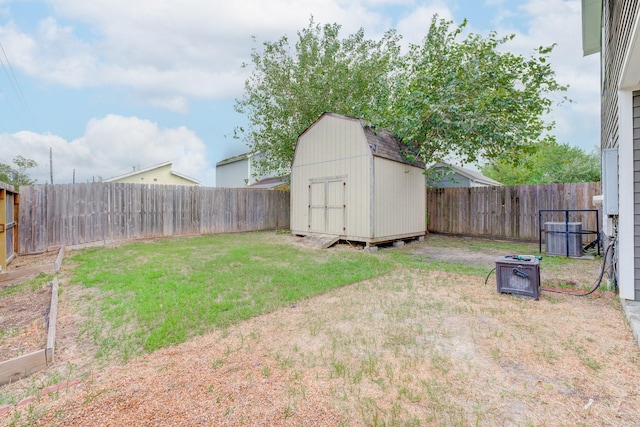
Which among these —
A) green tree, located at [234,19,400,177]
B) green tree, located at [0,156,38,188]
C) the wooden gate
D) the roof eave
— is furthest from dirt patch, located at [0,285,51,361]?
green tree, located at [0,156,38,188]

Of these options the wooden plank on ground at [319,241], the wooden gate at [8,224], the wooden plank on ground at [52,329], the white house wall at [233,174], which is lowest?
the wooden plank on ground at [52,329]

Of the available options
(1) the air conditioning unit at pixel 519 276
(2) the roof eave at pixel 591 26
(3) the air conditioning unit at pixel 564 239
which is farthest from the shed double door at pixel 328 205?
(2) the roof eave at pixel 591 26

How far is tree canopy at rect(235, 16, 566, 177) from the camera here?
7965mm

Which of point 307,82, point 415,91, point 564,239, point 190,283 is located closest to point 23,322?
point 190,283

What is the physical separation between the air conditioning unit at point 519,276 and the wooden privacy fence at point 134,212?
950 centimetres

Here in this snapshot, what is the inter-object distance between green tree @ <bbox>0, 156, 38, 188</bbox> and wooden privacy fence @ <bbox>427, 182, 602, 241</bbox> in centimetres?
2687

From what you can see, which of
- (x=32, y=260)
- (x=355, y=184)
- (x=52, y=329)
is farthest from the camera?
(x=355, y=184)

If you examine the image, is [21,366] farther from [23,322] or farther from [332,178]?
[332,178]

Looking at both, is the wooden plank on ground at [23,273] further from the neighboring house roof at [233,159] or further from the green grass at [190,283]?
the neighboring house roof at [233,159]

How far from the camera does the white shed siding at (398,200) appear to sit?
26.4ft

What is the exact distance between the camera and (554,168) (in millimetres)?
20141

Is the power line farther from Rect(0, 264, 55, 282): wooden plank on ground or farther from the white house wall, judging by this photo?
the white house wall

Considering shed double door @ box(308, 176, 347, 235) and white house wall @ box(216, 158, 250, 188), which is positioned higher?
white house wall @ box(216, 158, 250, 188)

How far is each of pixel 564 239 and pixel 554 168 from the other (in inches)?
675
